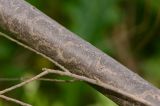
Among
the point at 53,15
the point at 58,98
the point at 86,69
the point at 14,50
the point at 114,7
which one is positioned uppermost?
the point at 114,7

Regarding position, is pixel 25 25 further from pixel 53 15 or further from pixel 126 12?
pixel 126 12

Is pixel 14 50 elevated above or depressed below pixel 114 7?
below

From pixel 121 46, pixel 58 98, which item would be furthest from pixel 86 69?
pixel 121 46

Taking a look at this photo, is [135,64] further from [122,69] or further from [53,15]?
[122,69]

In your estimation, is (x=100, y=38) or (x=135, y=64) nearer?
(x=100, y=38)

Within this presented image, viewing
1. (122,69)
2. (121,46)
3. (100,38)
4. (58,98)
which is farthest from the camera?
(121,46)

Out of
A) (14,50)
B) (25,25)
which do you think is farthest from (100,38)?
(25,25)

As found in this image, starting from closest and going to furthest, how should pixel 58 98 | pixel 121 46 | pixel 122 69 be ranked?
pixel 122 69 → pixel 58 98 → pixel 121 46
